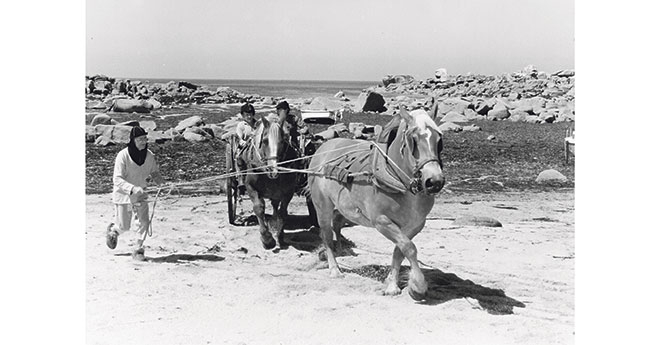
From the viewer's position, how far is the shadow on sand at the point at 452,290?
704 cm

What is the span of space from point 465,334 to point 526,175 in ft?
35.4

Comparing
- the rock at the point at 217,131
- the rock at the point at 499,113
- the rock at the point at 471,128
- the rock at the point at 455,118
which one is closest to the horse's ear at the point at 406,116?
the rock at the point at 217,131

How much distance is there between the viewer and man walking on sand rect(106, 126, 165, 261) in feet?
27.9

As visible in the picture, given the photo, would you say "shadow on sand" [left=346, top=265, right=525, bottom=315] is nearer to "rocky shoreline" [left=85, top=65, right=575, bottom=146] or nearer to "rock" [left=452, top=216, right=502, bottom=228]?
"rock" [left=452, top=216, right=502, bottom=228]

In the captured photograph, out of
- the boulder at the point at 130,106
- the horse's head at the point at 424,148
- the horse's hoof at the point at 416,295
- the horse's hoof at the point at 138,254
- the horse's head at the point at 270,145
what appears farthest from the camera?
the boulder at the point at 130,106

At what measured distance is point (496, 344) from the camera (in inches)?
245

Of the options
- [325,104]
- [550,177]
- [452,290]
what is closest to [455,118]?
[325,104]

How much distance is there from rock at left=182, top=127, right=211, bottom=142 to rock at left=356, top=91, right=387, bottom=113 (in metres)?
11.3

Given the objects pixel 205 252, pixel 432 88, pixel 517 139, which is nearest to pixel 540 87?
pixel 432 88

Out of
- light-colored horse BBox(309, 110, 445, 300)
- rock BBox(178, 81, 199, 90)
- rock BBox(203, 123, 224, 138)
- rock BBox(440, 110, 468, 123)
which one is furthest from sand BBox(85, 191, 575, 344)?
rock BBox(178, 81, 199, 90)

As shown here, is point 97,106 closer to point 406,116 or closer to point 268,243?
point 268,243

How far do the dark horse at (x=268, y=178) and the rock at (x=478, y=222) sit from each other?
9.36 ft

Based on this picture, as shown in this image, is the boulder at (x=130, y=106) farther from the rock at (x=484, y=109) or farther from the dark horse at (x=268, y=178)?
the dark horse at (x=268, y=178)

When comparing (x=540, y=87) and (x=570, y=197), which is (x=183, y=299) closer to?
(x=570, y=197)
